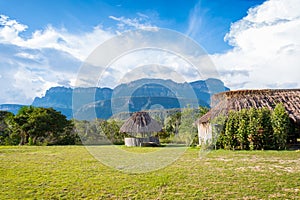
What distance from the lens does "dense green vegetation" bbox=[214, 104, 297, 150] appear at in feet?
41.7

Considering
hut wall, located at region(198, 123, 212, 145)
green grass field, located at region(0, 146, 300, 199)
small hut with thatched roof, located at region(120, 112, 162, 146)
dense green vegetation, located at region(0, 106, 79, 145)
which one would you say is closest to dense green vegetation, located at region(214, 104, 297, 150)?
hut wall, located at region(198, 123, 212, 145)

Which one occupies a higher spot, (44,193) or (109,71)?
(109,71)

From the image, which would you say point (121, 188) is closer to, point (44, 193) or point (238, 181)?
point (44, 193)

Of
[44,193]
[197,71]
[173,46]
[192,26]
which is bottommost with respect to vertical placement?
[44,193]

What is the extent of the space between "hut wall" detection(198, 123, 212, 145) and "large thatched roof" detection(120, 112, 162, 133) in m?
3.41

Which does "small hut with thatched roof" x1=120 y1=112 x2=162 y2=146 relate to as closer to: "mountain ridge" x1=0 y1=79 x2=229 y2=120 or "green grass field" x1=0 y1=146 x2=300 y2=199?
"mountain ridge" x1=0 y1=79 x2=229 y2=120

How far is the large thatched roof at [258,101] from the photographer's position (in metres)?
14.8

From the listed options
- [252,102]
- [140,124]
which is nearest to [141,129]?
[140,124]

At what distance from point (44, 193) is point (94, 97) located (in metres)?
2.82

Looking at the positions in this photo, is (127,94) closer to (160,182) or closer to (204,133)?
(160,182)

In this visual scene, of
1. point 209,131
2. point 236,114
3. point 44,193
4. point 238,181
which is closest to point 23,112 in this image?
point 209,131

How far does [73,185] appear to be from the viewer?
5969 mm

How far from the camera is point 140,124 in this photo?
18500 mm

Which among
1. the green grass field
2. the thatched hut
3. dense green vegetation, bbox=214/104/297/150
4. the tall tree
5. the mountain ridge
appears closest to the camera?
the green grass field
